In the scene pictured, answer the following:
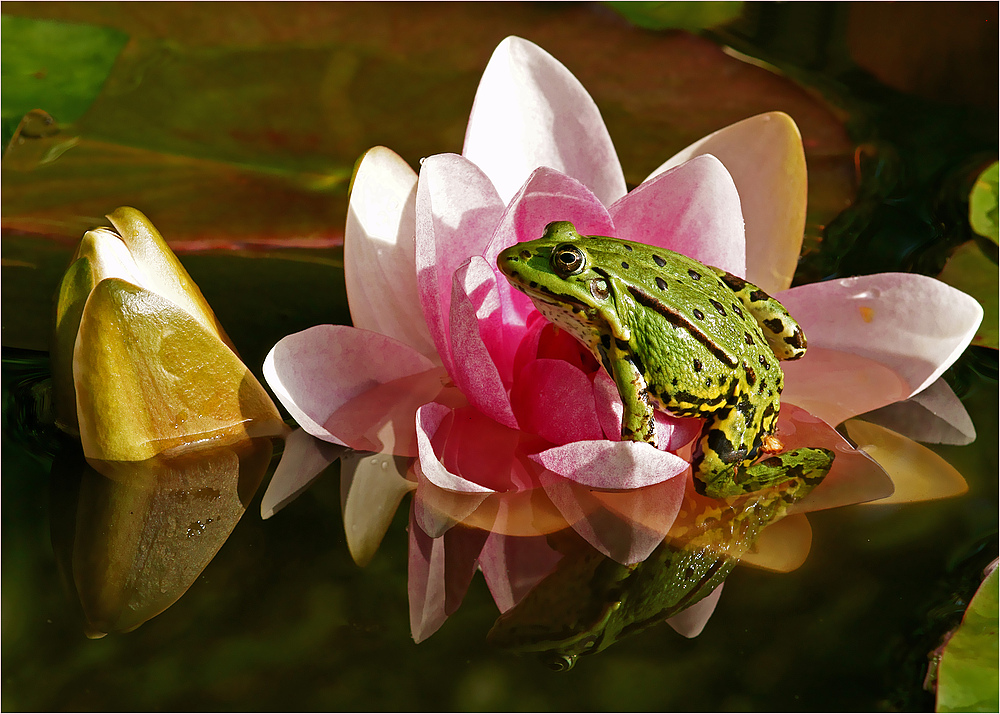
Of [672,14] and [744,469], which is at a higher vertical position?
[672,14]

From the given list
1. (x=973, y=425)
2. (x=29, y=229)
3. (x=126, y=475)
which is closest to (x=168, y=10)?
(x=29, y=229)

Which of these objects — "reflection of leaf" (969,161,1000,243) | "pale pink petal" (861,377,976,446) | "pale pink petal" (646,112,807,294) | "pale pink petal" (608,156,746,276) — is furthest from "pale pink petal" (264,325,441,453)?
"reflection of leaf" (969,161,1000,243)

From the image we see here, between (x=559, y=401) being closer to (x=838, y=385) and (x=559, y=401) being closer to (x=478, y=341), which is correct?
(x=478, y=341)

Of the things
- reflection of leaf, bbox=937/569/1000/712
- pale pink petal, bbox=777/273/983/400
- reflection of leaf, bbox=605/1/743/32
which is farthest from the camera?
reflection of leaf, bbox=605/1/743/32

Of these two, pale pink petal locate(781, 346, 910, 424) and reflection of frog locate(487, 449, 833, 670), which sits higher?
pale pink petal locate(781, 346, 910, 424)

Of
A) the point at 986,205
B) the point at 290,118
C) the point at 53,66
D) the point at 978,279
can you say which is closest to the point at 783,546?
the point at 978,279

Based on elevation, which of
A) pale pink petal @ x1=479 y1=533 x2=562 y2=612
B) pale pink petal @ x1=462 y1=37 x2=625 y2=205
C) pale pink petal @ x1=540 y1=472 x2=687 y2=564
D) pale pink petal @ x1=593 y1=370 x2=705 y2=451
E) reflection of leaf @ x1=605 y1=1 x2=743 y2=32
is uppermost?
reflection of leaf @ x1=605 y1=1 x2=743 y2=32

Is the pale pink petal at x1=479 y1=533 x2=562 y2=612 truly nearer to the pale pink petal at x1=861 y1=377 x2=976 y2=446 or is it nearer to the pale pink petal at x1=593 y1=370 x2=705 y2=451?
the pale pink petal at x1=593 y1=370 x2=705 y2=451
